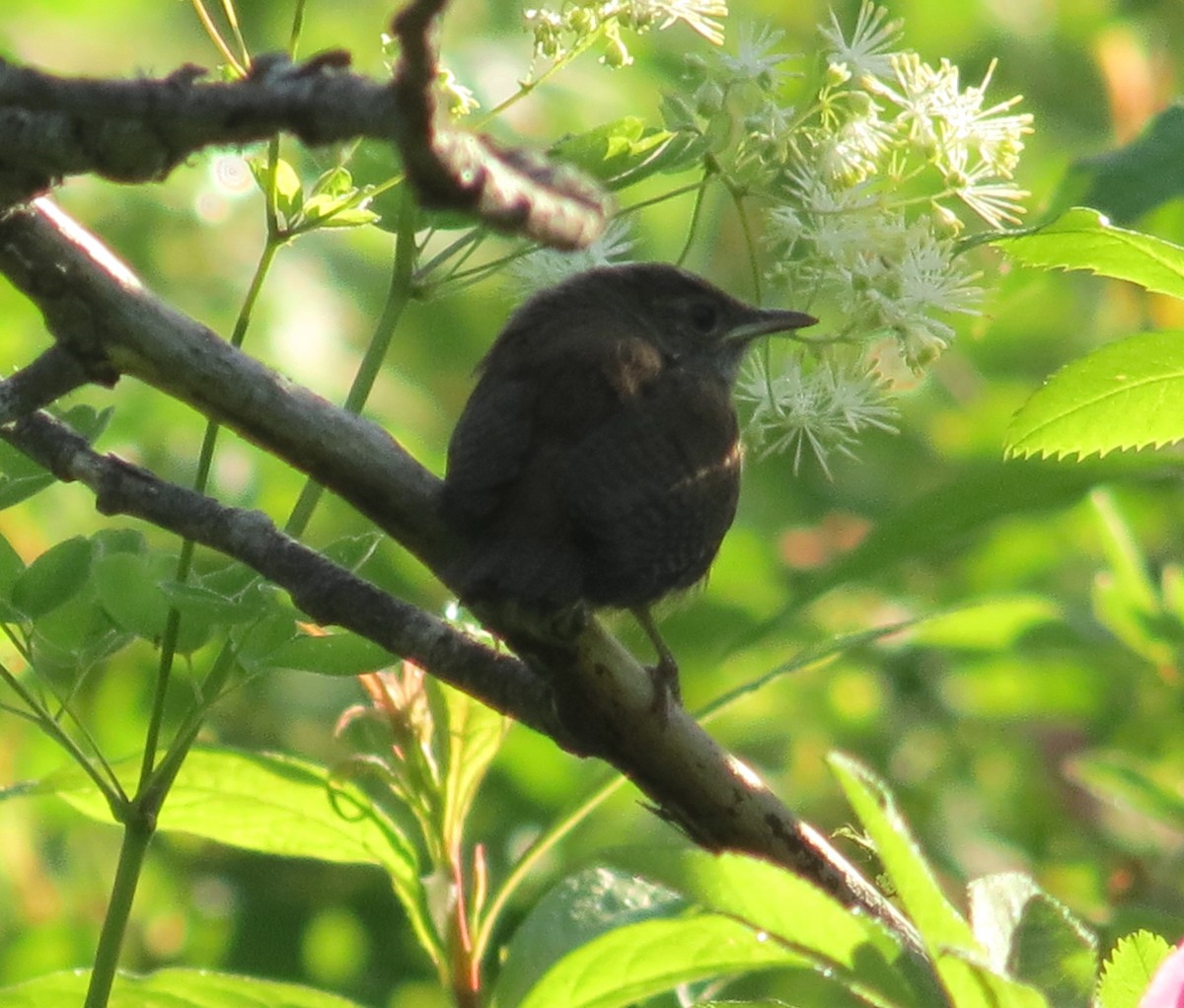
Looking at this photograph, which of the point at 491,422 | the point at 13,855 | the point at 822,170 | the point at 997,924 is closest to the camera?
the point at 997,924

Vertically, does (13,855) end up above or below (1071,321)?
below

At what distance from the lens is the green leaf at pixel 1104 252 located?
1.91 meters

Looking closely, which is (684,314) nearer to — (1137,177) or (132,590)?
(1137,177)

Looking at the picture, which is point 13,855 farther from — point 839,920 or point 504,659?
point 839,920

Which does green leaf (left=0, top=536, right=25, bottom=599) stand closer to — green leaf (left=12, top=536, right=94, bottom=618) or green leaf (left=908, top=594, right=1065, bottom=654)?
green leaf (left=12, top=536, right=94, bottom=618)

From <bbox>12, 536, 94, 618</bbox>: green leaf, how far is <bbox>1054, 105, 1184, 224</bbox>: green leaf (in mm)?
1722

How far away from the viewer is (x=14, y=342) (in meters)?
4.39

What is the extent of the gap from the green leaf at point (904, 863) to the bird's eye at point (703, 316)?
2.24m

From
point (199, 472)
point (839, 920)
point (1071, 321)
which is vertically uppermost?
point (1071, 321)

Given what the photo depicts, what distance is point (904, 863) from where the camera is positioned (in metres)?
1.37

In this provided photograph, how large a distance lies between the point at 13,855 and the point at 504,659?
9.14 ft

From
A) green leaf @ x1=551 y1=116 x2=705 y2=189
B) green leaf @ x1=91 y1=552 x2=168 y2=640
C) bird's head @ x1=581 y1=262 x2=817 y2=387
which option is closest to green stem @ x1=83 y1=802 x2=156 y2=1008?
green leaf @ x1=91 y1=552 x2=168 y2=640

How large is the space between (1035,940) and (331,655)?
2.73 feet

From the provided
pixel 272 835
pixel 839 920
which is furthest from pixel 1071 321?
pixel 839 920
